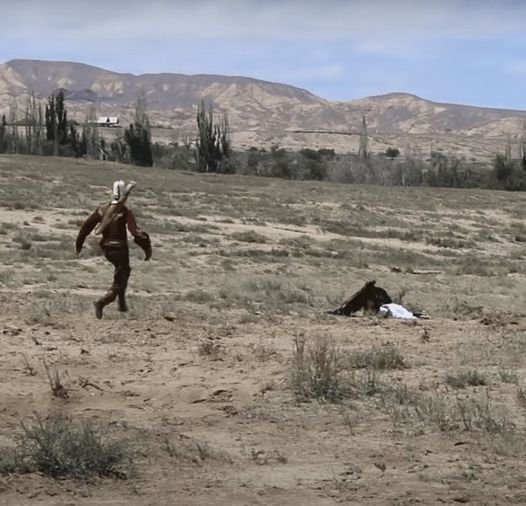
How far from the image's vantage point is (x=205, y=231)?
3388cm

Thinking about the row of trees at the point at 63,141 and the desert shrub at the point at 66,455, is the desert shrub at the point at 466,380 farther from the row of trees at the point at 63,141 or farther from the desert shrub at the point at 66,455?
the row of trees at the point at 63,141

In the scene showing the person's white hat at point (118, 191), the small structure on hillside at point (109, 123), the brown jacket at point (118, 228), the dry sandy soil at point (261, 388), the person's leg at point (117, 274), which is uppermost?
the small structure on hillside at point (109, 123)

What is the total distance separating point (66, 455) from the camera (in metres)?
6.75

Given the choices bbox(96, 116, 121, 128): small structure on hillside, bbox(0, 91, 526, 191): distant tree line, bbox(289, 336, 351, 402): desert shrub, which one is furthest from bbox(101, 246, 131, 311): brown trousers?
bbox(96, 116, 121, 128): small structure on hillside

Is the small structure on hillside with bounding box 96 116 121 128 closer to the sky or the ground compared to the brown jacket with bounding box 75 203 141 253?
closer to the sky

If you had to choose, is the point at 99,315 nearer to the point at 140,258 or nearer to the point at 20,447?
the point at 20,447

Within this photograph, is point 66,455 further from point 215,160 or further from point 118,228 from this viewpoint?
point 215,160

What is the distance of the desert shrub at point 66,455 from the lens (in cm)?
670

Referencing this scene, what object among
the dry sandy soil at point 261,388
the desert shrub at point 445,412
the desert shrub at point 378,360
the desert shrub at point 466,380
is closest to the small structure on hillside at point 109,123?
the dry sandy soil at point 261,388

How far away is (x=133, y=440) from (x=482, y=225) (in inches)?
1583

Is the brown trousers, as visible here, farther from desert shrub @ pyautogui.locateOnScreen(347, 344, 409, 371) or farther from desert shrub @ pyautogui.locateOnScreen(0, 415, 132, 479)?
desert shrub @ pyautogui.locateOnScreen(0, 415, 132, 479)

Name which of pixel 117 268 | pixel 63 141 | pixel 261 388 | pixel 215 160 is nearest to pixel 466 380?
pixel 261 388

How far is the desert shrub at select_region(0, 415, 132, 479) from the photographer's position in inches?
264

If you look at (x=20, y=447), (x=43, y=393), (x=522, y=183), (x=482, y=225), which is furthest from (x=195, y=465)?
(x=522, y=183)
